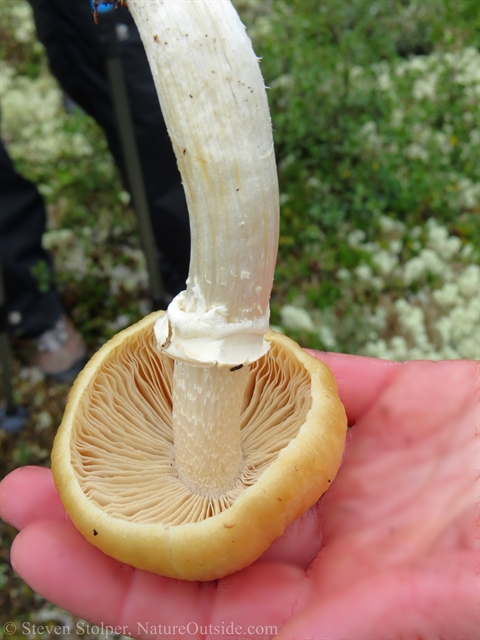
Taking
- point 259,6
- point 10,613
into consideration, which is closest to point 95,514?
point 10,613

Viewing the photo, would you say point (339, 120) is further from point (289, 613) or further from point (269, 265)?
point (289, 613)

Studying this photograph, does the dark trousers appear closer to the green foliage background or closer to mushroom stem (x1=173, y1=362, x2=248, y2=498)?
the green foliage background

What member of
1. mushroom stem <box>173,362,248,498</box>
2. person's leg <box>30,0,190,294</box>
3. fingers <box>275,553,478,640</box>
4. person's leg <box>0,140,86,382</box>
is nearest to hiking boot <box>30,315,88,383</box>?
person's leg <box>0,140,86,382</box>

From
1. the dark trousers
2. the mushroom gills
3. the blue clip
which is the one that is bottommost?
the mushroom gills

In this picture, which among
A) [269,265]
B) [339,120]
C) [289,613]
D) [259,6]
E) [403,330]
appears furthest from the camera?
[259,6]

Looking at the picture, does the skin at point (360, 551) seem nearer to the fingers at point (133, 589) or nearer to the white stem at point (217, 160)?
the fingers at point (133, 589)

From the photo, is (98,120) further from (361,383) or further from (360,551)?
(360,551)
